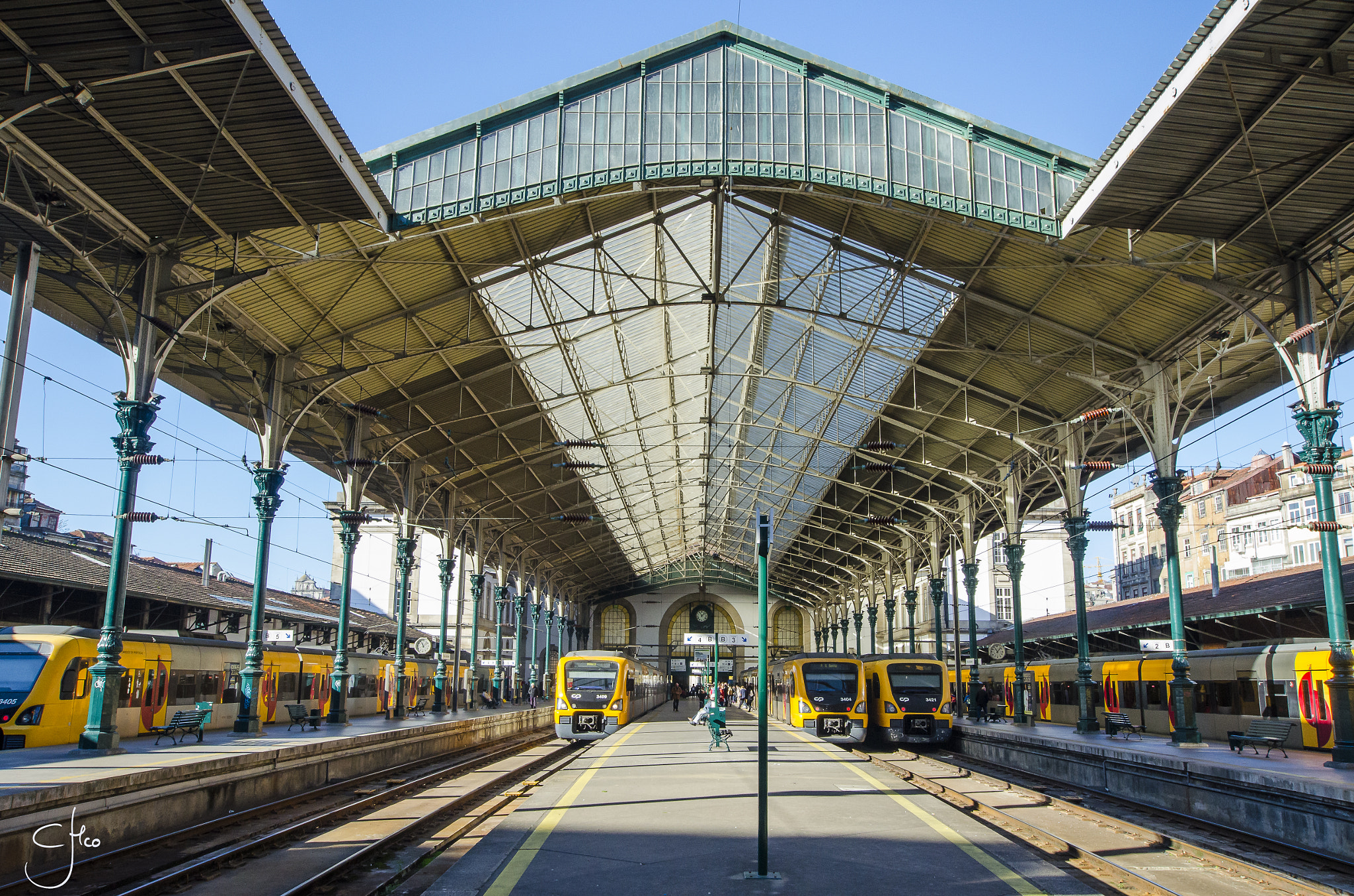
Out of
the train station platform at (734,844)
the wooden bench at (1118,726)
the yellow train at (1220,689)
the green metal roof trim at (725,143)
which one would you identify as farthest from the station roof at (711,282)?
the train station platform at (734,844)

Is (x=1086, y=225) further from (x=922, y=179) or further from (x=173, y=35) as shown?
(x=173, y=35)

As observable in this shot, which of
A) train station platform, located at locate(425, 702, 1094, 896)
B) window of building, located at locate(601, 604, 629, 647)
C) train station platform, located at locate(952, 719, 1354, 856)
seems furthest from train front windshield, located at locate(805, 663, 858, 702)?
window of building, located at locate(601, 604, 629, 647)

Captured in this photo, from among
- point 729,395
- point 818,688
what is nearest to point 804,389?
point 729,395

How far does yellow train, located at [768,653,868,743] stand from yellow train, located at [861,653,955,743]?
98 centimetres

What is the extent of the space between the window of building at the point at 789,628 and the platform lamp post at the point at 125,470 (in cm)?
7486

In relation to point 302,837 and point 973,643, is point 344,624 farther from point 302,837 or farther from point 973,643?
point 973,643

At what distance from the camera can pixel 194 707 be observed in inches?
953

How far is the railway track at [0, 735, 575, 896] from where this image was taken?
9.73 metres

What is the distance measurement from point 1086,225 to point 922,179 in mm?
4148

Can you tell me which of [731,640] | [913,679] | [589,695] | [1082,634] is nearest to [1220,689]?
[1082,634]

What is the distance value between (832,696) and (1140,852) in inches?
740

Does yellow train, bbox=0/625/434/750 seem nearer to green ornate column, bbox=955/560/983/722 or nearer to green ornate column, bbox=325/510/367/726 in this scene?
green ornate column, bbox=325/510/367/726

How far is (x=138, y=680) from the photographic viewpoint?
853 inches

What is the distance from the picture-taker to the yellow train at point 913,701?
92.3ft
